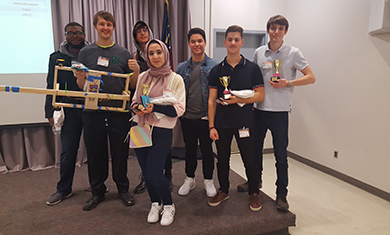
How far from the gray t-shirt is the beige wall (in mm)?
1870

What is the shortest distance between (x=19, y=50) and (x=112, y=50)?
1831 mm

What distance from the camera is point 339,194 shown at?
2.79m

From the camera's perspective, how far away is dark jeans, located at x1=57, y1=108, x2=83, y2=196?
2.33 metres

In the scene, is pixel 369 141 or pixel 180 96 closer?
pixel 180 96

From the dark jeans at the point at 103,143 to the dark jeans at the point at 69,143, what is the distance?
0.90ft

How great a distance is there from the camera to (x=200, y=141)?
2.39 m

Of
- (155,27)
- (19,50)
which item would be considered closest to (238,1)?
(155,27)

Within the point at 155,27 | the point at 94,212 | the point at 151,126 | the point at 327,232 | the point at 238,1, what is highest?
the point at 238,1

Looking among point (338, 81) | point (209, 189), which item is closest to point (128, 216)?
point (209, 189)

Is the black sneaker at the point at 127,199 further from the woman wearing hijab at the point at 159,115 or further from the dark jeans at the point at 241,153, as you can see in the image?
the dark jeans at the point at 241,153

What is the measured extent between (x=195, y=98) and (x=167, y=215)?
109cm

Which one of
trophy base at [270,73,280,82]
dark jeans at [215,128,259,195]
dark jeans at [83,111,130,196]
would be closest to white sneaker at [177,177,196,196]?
dark jeans at [215,128,259,195]

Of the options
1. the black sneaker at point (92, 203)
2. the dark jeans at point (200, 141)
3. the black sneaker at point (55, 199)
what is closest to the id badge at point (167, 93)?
the dark jeans at point (200, 141)

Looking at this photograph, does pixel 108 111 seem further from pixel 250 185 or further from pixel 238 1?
pixel 238 1
